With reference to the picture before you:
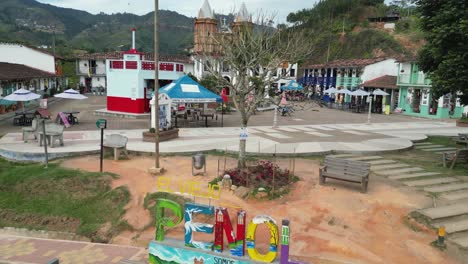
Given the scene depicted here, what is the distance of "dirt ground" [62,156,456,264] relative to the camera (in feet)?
24.3

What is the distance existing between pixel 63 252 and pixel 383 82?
1477 inches

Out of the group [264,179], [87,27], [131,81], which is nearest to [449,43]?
[264,179]

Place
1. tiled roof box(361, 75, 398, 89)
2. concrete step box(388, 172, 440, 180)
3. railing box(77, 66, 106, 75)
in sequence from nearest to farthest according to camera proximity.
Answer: concrete step box(388, 172, 440, 180) → tiled roof box(361, 75, 398, 89) → railing box(77, 66, 106, 75)

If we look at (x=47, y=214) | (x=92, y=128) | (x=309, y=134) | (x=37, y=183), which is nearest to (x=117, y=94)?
(x=92, y=128)

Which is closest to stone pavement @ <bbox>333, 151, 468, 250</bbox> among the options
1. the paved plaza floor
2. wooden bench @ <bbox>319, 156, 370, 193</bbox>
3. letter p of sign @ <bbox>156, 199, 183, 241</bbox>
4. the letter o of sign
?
wooden bench @ <bbox>319, 156, 370, 193</bbox>

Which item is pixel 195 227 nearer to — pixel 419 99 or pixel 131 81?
pixel 131 81

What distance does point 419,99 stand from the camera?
33.9 meters

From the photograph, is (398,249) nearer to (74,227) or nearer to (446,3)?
(74,227)

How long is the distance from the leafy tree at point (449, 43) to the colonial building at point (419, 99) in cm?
1851

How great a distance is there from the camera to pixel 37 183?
1104cm

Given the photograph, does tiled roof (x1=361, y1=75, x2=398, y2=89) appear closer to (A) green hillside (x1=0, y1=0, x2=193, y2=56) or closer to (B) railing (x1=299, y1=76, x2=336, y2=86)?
(B) railing (x1=299, y1=76, x2=336, y2=86)

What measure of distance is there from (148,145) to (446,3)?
40.7 ft

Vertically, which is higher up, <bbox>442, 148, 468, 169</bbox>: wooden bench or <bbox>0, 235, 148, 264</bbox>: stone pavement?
<bbox>442, 148, 468, 169</bbox>: wooden bench

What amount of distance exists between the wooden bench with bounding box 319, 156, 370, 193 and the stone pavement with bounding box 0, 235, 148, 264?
19.1ft
